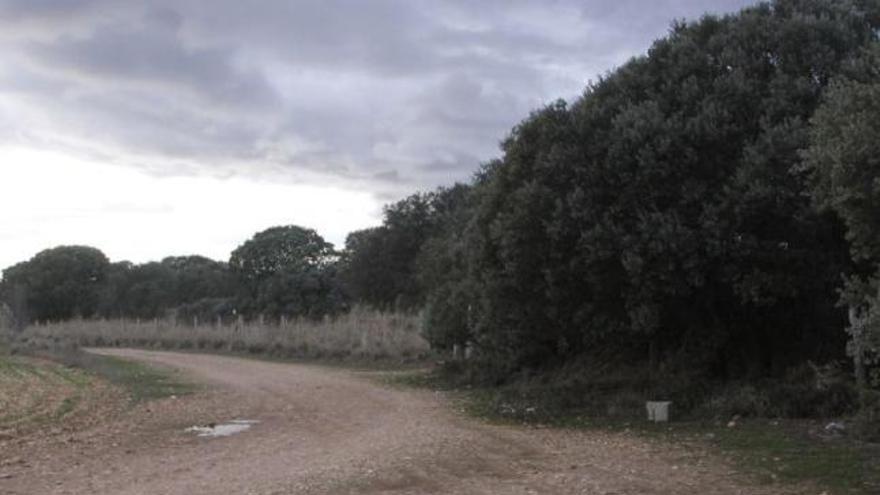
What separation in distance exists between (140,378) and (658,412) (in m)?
18.3

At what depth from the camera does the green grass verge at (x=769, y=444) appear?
10.8 m

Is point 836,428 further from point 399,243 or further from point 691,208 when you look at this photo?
point 399,243

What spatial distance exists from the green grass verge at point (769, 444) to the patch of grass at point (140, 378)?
880cm

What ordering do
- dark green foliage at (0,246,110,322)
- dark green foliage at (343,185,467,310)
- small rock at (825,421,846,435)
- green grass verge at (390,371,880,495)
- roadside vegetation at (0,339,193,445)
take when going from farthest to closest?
dark green foliage at (0,246,110,322) → dark green foliage at (343,185,467,310) → roadside vegetation at (0,339,193,445) → small rock at (825,421,846,435) → green grass verge at (390,371,880,495)

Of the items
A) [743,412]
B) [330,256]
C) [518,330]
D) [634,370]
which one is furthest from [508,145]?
[330,256]

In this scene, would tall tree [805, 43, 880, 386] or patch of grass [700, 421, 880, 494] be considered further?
patch of grass [700, 421, 880, 494]

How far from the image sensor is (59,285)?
4213 inches

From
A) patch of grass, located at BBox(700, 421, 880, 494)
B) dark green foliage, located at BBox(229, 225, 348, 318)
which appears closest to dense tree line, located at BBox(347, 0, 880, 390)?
patch of grass, located at BBox(700, 421, 880, 494)

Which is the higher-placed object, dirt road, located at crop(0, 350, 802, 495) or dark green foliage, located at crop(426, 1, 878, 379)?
dark green foliage, located at crop(426, 1, 878, 379)

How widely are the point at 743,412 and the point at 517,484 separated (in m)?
6.45

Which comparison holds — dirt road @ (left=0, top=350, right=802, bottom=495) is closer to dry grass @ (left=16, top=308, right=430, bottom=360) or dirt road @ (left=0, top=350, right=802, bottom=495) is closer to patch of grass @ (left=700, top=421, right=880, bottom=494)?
patch of grass @ (left=700, top=421, right=880, bottom=494)

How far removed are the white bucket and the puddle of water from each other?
274 inches

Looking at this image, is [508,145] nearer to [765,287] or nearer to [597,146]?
[597,146]

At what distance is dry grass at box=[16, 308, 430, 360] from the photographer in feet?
123
